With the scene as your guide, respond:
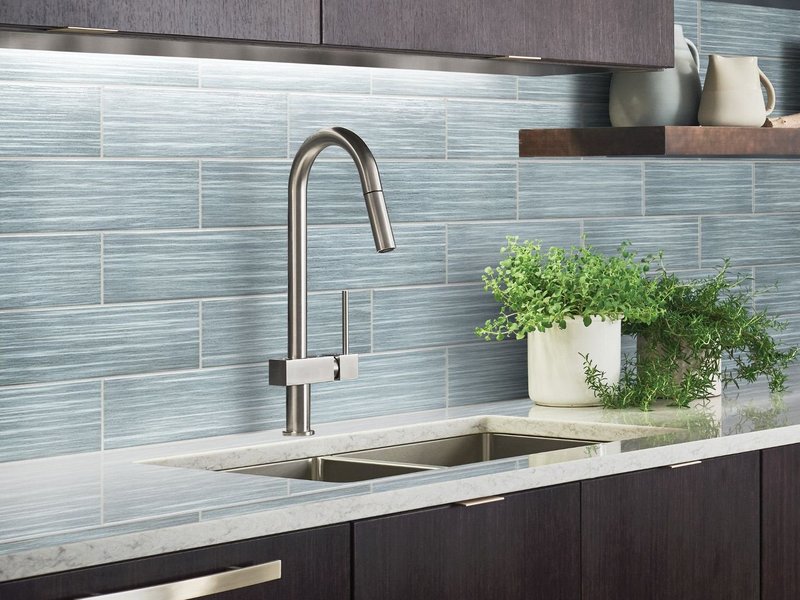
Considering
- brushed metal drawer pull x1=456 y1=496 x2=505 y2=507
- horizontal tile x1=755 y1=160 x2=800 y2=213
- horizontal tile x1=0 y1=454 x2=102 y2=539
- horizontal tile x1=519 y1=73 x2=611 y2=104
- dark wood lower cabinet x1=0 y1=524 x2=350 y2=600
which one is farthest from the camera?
horizontal tile x1=755 y1=160 x2=800 y2=213

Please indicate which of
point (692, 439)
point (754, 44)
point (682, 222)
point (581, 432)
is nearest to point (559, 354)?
point (581, 432)

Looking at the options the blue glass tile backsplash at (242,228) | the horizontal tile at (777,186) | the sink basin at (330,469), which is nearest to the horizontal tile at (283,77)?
the blue glass tile backsplash at (242,228)

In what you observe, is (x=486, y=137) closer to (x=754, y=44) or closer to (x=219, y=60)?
(x=219, y=60)

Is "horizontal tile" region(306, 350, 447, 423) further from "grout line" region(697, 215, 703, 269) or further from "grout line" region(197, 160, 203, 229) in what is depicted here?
"grout line" region(697, 215, 703, 269)

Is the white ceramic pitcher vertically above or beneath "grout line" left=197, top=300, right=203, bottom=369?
above

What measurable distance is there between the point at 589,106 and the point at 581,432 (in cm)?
88

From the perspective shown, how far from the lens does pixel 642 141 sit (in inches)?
113

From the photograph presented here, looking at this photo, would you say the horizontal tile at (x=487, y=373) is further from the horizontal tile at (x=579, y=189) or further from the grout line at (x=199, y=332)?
the grout line at (x=199, y=332)

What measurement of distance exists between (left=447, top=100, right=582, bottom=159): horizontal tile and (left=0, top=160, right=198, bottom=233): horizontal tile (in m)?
0.64

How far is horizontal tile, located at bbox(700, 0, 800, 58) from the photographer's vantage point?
3.38 metres

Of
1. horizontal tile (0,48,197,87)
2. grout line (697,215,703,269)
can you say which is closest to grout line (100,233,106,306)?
horizontal tile (0,48,197,87)

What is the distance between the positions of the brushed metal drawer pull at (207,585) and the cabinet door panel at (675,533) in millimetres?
637

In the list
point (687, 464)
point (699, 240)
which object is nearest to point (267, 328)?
point (687, 464)

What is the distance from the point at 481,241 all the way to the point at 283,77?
1.98 feet
